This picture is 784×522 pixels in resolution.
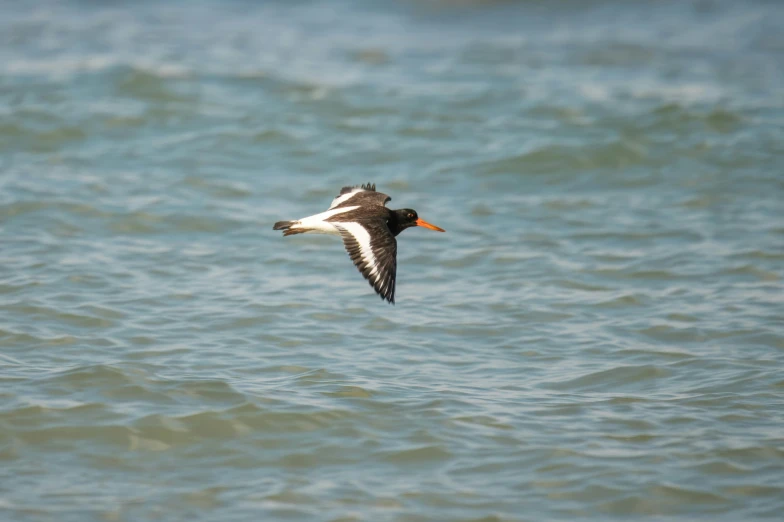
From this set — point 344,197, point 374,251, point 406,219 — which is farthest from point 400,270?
point 374,251

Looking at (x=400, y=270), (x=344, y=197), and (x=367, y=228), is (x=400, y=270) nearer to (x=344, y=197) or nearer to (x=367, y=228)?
(x=344, y=197)

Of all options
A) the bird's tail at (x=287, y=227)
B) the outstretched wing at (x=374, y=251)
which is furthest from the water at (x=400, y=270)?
the bird's tail at (x=287, y=227)

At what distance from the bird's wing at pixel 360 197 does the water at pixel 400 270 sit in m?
0.83

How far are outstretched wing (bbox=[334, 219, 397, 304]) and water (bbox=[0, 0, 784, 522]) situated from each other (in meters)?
0.73

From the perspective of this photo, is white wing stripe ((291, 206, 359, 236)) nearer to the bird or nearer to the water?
the bird

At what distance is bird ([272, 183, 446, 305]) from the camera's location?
6.20m

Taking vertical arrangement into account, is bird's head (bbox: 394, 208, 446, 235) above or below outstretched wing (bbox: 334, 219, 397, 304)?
above

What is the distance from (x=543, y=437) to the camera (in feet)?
19.1

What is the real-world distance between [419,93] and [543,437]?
8135 millimetres

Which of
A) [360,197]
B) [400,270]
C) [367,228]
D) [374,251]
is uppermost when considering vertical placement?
[360,197]

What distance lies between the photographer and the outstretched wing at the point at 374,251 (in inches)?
242

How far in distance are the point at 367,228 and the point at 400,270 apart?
2.01 metres

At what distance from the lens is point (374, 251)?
6371mm

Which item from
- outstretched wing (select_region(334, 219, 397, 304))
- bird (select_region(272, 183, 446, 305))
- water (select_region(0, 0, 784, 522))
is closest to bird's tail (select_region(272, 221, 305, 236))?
bird (select_region(272, 183, 446, 305))
